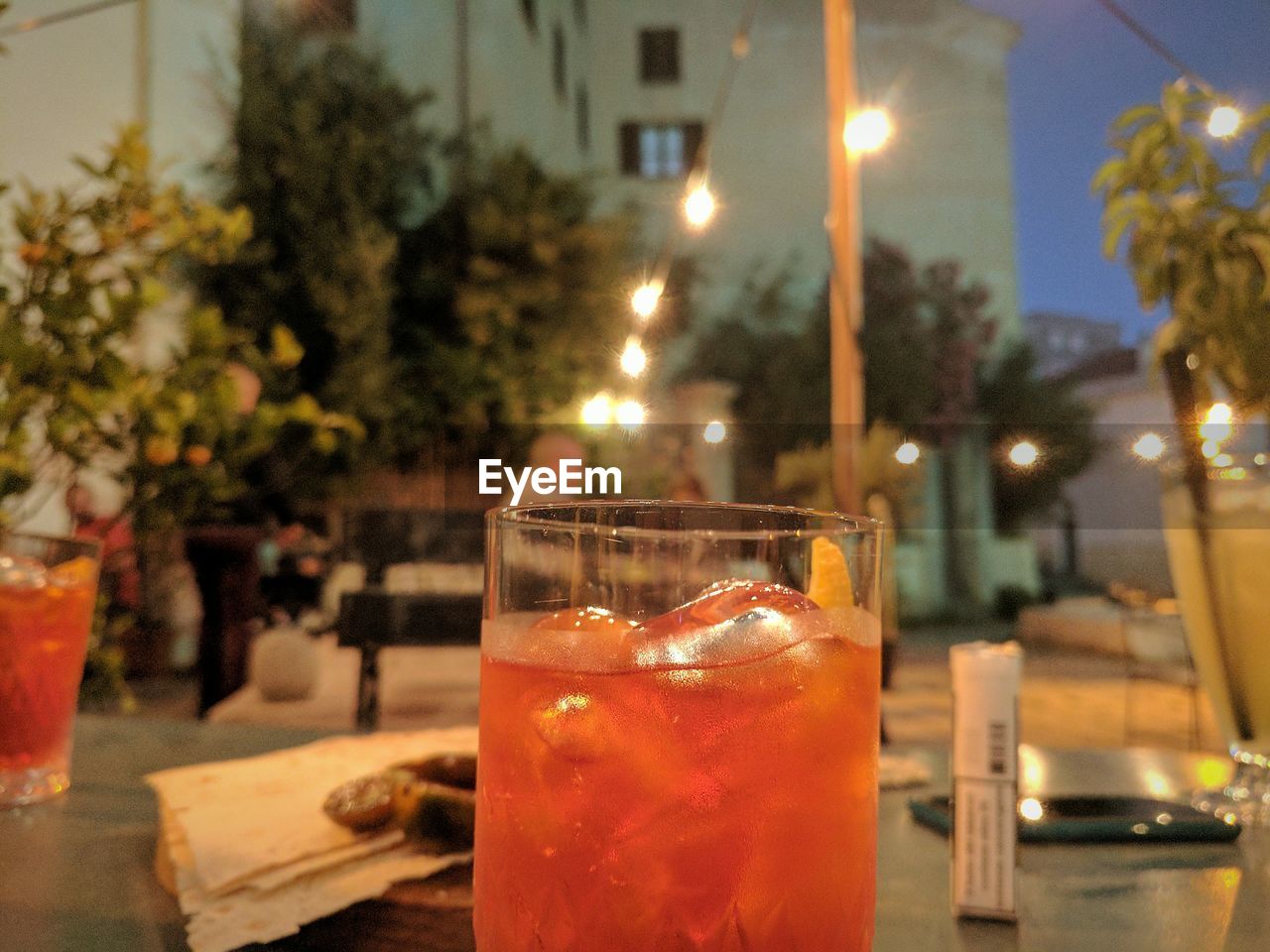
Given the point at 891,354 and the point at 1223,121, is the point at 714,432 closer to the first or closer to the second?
the point at 1223,121

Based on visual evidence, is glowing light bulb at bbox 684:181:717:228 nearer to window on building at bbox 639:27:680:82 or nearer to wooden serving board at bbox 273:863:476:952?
wooden serving board at bbox 273:863:476:952

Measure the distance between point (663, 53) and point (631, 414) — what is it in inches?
390

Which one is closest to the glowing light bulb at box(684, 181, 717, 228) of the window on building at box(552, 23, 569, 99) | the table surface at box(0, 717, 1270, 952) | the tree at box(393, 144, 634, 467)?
the table surface at box(0, 717, 1270, 952)

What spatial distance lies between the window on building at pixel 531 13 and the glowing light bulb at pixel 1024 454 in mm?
8700

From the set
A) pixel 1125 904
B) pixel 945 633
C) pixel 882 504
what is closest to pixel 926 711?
pixel 882 504

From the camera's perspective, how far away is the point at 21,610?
74cm

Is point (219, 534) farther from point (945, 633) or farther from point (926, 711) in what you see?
point (945, 633)

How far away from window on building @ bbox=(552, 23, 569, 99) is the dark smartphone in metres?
9.71

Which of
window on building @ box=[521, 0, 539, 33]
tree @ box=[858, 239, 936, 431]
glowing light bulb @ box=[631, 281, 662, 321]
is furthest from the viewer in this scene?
tree @ box=[858, 239, 936, 431]

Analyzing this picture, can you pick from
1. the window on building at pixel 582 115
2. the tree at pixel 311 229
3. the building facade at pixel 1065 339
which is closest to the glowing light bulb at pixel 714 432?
the tree at pixel 311 229

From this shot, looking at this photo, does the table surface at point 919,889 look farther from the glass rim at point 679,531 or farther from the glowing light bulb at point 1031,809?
the glass rim at point 679,531

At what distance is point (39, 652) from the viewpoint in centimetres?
75

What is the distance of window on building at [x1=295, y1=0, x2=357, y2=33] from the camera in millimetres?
7078

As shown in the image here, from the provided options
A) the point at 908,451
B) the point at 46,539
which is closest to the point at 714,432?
the point at 908,451
